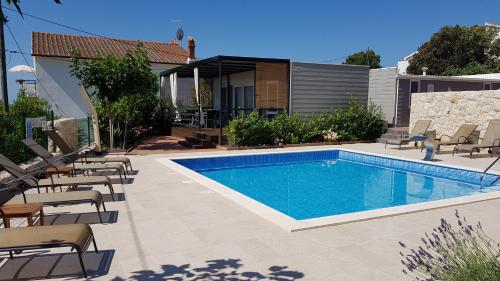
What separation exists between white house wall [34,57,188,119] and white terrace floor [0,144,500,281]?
18582mm

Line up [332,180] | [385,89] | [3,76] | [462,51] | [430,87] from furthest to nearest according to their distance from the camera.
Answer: [462,51]
[430,87]
[385,89]
[3,76]
[332,180]

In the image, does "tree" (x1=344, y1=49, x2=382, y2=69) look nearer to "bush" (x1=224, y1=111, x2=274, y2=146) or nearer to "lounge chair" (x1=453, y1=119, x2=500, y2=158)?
"lounge chair" (x1=453, y1=119, x2=500, y2=158)

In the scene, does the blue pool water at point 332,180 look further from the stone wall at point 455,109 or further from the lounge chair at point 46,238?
the lounge chair at point 46,238

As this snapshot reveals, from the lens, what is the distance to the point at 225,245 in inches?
177

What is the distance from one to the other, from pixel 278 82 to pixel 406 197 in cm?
879

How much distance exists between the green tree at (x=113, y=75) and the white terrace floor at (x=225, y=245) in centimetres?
776

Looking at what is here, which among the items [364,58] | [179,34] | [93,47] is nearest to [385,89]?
[179,34]

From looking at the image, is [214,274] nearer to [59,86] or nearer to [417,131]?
[417,131]

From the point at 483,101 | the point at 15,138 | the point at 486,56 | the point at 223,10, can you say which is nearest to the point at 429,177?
the point at 483,101

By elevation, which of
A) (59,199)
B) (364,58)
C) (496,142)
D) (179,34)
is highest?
(364,58)

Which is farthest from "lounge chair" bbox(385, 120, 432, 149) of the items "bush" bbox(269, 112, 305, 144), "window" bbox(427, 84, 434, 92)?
"window" bbox(427, 84, 434, 92)

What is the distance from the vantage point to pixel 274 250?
4332mm

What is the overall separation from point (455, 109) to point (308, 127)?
5754 mm

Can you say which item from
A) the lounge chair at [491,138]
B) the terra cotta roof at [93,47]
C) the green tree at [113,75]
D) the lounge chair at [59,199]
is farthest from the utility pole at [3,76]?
the lounge chair at [491,138]
